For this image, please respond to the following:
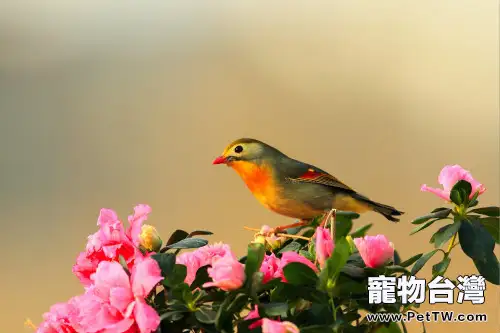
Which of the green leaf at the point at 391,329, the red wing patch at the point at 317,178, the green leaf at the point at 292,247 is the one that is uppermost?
the red wing patch at the point at 317,178

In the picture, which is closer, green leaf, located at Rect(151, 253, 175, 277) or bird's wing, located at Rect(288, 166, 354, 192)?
green leaf, located at Rect(151, 253, 175, 277)

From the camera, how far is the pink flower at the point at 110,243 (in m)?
0.71

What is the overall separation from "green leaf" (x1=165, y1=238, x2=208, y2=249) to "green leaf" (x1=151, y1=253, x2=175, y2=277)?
5 centimetres

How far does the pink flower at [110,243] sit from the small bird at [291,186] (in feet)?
1.20

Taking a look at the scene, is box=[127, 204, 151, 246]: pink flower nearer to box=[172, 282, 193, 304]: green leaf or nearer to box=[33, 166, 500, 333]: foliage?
box=[33, 166, 500, 333]: foliage

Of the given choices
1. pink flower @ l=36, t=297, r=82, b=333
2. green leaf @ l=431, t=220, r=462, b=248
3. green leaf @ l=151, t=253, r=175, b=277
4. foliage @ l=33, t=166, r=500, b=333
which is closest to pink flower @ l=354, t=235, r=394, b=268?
foliage @ l=33, t=166, r=500, b=333

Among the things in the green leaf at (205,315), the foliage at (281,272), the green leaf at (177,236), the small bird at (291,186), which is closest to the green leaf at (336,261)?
the foliage at (281,272)

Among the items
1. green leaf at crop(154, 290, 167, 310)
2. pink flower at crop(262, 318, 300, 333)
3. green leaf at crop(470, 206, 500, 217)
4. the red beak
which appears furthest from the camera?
the red beak

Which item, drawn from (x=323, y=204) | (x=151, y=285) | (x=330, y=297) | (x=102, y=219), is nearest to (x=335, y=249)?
(x=330, y=297)

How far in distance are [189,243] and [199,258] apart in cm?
4

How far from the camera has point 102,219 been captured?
0.73 metres

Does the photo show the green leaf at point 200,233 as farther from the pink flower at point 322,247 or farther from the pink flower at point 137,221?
the pink flower at point 322,247

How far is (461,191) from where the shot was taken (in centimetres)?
74

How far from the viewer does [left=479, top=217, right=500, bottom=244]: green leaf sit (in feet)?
2.48
